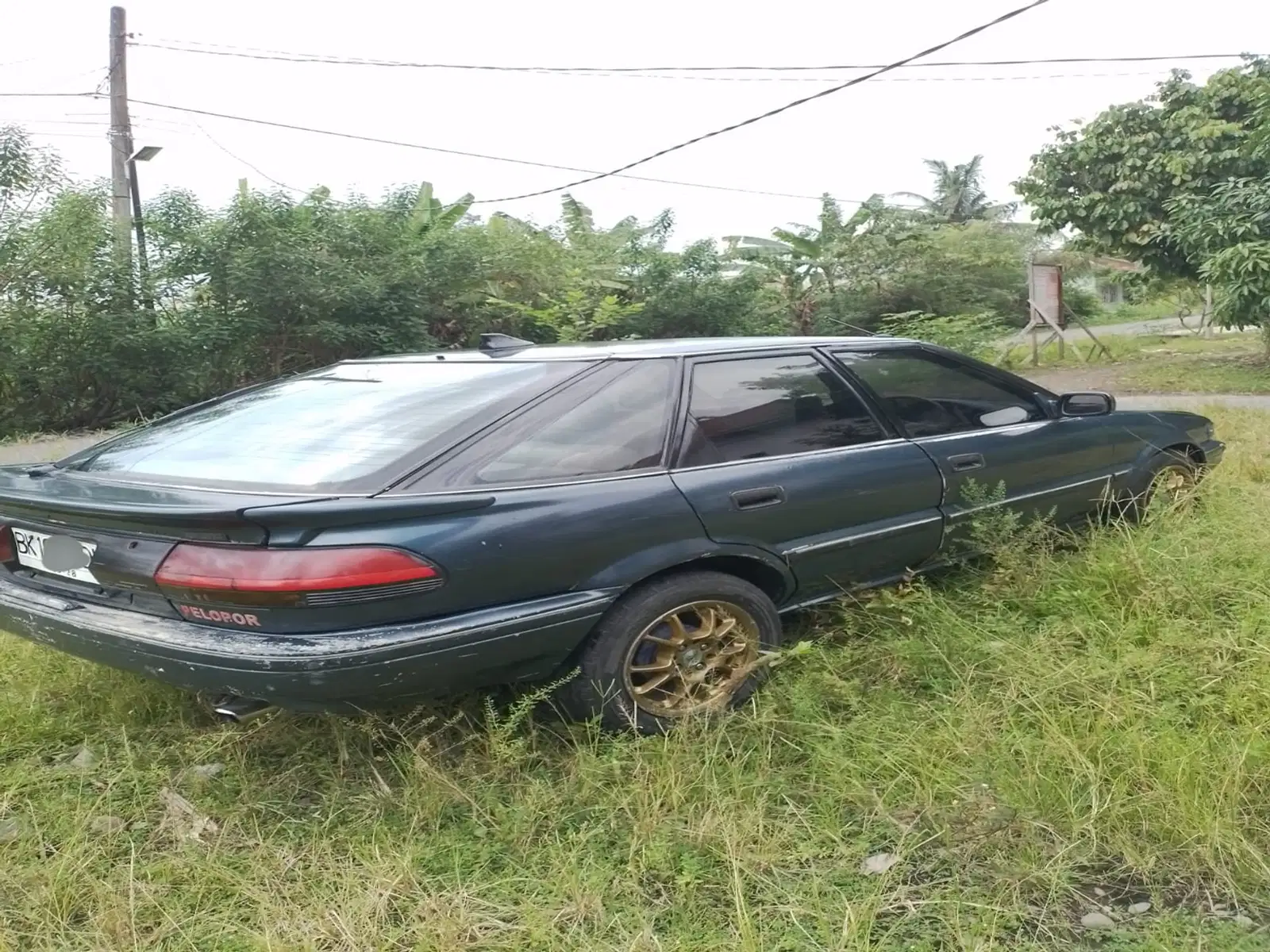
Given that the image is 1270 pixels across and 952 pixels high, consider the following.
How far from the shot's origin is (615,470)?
2754mm

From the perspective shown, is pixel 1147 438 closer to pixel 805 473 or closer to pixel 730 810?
pixel 805 473

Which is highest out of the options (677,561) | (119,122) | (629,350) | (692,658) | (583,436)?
(119,122)

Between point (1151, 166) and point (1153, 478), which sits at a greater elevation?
point (1151, 166)

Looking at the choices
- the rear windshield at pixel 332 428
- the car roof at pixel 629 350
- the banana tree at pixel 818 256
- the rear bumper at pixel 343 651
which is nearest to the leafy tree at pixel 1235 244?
the banana tree at pixel 818 256

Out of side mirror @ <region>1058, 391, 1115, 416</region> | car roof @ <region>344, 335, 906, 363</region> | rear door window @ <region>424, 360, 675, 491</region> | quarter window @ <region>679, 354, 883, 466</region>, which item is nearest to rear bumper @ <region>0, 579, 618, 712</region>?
rear door window @ <region>424, 360, 675, 491</region>

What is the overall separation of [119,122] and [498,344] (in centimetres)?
1170

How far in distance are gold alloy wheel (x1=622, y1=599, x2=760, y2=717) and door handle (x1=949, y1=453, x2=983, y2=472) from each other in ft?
3.76

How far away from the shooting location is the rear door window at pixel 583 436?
8.44 ft

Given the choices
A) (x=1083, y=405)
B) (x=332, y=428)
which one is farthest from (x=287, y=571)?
(x=1083, y=405)

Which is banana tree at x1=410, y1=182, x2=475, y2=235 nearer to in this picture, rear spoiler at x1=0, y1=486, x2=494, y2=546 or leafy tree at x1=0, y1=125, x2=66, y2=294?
leafy tree at x1=0, y1=125, x2=66, y2=294

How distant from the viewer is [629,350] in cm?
317

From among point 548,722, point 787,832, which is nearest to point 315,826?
point 548,722

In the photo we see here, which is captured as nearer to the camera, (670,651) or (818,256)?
(670,651)

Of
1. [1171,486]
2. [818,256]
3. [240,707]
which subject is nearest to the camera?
[240,707]
